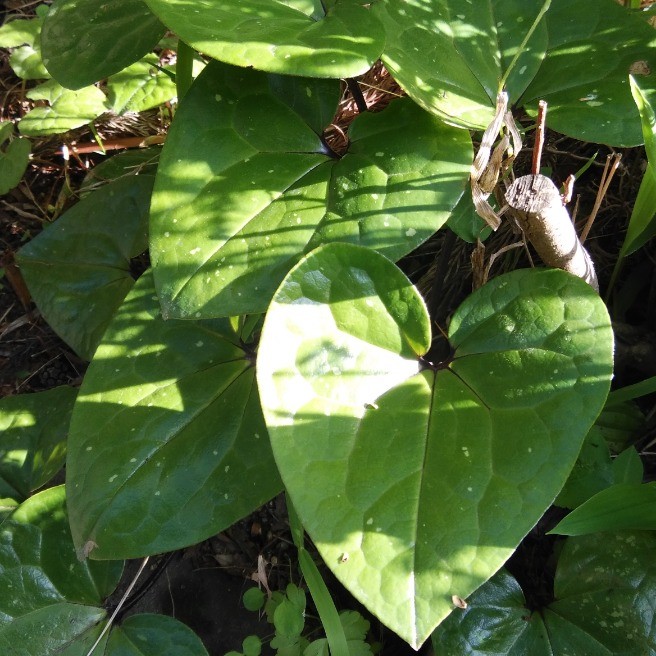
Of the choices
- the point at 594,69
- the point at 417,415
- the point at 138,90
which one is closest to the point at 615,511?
the point at 417,415

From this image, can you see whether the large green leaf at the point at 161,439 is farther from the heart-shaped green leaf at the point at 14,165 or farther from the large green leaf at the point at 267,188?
the heart-shaped green leaf at the point at 14,165

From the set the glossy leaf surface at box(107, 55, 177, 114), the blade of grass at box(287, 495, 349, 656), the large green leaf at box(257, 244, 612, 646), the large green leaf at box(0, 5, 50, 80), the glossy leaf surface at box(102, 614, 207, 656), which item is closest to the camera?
the large green leaf at box(257, 244, 612, 646)

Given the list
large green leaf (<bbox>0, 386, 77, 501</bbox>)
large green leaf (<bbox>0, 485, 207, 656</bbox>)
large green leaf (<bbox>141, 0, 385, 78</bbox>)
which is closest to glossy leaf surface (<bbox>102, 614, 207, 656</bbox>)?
large green leaf (<bbox>0, 485, 207, 656</bbox>)

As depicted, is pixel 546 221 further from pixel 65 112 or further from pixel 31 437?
pixel 65 112

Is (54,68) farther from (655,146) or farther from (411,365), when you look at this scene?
(655,146)

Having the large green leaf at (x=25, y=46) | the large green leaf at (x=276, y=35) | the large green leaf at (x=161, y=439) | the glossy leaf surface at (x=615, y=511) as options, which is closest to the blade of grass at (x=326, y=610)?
the large green leaf at (x=161, y=439)

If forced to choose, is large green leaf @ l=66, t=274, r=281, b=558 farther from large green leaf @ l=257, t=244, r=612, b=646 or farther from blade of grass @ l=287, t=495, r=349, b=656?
large green leaf @ l=257, t=244, r=612, b=646

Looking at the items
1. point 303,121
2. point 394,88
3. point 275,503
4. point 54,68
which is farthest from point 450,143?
point 275,503
